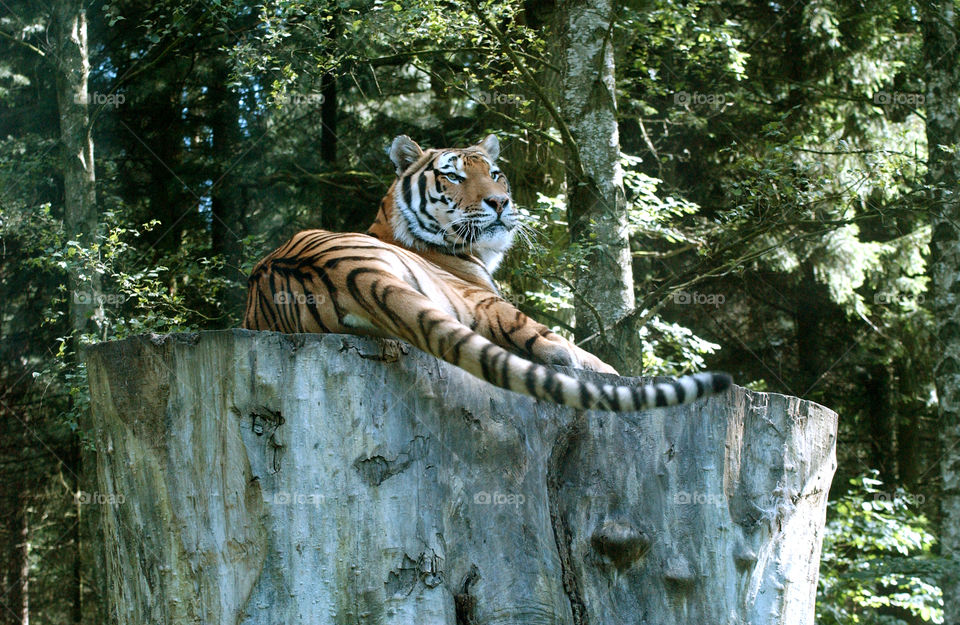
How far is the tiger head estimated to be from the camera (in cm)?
561

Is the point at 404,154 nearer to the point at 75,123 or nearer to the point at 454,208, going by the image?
the point at 454,208

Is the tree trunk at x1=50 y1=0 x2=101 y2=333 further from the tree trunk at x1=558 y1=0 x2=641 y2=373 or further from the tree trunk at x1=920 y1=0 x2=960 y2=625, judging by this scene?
the tree trunk at x1=920 y1=0 x2=960 y2=625

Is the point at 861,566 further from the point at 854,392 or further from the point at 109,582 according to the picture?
the point at 109,582

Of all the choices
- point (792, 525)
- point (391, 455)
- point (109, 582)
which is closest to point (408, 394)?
point (391, 455)

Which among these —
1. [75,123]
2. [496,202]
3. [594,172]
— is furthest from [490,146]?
[75,123]

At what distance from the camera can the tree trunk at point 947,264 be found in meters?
9.09

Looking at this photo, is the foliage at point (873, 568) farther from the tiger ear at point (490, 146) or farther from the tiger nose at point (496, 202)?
the tiger nose at point (496, 202)

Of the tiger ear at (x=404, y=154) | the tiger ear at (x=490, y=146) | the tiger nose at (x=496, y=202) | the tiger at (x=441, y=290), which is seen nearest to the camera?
the tiger at (x=441, y=290)

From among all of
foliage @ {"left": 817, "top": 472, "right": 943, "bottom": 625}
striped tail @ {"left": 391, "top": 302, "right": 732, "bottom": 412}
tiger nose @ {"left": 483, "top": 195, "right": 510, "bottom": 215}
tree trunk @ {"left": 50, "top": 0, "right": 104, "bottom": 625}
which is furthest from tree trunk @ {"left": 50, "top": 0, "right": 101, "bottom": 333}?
foliage @ {"left": 817, "top": 472, "right": 943, "bottom": 625}

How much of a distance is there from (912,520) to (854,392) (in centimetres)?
439

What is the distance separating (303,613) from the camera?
10.3ft

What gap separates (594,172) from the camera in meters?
7.88

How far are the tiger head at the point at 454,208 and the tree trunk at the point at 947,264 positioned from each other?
558cm

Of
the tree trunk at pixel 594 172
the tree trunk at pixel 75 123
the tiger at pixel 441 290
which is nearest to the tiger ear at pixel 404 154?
the tiger at pixel 441 290
